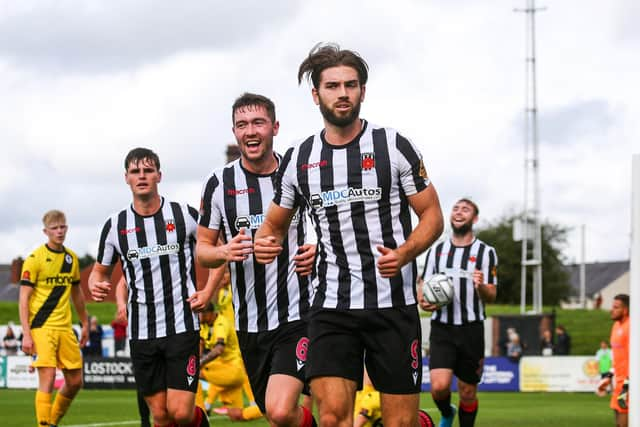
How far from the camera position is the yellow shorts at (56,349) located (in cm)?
1213

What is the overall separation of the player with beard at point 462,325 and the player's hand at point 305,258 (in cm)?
472

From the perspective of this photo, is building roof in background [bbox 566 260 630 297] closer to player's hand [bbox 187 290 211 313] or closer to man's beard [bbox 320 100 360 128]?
player's hand [bbox 187 290 211 313]

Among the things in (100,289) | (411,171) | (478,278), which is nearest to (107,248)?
(100,289)

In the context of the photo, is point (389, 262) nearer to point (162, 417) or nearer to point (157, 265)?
point (157, 265)

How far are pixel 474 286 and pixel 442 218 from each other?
591cm

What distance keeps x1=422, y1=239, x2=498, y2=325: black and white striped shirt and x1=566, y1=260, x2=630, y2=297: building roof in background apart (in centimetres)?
12363

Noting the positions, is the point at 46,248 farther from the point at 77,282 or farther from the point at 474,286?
the point at 474,286

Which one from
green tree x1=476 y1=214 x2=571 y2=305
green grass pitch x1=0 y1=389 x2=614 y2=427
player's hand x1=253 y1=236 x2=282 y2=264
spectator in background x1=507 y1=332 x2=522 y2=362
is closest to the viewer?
player's hand x1=253 y1=236 x2=282 y2=264

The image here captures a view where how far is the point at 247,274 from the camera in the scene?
7.77 metres

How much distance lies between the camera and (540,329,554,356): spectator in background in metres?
35.1

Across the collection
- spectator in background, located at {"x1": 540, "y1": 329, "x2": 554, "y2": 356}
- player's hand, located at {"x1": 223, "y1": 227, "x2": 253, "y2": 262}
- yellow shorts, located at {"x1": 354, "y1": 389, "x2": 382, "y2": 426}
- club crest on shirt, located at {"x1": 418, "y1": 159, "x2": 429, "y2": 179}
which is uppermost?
club crest on shirt, located at {"x1": 418, "y1": 159, "x2": 429, "y2": 179}

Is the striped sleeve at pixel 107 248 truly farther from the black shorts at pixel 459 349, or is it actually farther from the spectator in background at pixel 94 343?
the spectator in background at pixel 94 343

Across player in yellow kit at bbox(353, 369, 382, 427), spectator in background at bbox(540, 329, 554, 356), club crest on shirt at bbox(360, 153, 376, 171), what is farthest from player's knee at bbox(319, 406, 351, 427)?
spectator in background at bbox(540, 329, 554, 356)

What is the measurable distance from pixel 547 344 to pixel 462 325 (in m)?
24.6
